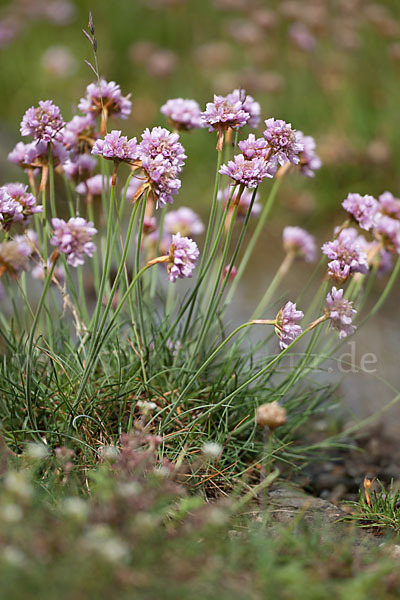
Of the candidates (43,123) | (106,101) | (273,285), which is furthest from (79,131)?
(273,285)

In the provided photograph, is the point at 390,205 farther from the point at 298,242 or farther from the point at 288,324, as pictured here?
the point at 288,324

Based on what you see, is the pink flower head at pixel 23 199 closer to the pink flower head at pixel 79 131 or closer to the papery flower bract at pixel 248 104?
the pink flower head at pixel 79 131

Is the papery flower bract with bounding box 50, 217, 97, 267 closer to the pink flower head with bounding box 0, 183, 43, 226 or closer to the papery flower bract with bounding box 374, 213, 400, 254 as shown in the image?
the pink flower head with bounding box 0, 183, 43, 226

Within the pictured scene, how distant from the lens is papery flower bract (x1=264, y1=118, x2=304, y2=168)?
165 centimetres

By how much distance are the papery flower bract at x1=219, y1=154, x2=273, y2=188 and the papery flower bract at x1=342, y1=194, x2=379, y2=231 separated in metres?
0.47

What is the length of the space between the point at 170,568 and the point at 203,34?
18.1 feet

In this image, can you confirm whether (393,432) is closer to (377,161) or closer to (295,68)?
(377,161)

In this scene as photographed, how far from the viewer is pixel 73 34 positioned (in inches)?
232

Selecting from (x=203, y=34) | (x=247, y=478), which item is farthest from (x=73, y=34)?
(x=247, y=478)

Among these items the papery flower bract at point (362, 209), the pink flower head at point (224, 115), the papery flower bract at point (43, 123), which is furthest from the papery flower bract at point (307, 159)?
the papery flower bract at point (43, 123)

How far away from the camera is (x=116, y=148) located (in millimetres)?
1629

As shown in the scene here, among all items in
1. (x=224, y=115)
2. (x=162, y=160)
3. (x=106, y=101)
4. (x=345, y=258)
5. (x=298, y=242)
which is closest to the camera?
(x=162, y=160)

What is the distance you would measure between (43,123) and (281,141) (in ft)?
2.09

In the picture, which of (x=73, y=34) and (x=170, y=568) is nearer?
(x=170, y=568)
